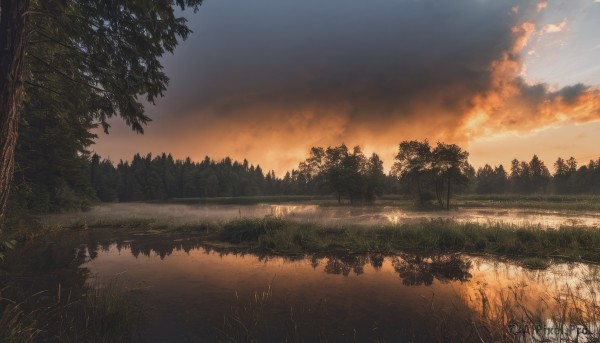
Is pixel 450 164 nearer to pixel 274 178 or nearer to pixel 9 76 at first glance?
pixel 9 76

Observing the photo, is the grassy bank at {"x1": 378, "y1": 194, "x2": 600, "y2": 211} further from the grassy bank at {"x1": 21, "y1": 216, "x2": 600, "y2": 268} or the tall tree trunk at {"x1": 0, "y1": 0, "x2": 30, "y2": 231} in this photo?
the tall tree trunk at {"x1": 0, "y1": 0, "x2": 30, "y2": 231}

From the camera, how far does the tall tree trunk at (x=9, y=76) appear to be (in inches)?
179

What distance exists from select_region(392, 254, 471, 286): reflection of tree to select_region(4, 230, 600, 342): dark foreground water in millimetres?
38

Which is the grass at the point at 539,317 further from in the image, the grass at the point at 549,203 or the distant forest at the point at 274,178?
the grass at the point at 549,203

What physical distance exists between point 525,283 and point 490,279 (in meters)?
0.88

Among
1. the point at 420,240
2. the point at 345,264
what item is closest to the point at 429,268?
the point at 345,264

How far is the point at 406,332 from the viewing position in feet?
19.5

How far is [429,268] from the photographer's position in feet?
35.7

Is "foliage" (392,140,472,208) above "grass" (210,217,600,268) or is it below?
above

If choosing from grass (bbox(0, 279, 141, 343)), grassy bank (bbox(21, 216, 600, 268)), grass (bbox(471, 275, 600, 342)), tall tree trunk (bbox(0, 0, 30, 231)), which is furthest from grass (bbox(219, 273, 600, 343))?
grassy bank (bbox(21, 216, 600, 268))

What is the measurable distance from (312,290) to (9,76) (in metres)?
8.11

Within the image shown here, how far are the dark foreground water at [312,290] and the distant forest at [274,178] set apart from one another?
5.49 meters

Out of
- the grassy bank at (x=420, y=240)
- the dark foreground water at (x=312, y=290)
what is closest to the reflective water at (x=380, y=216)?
the grassy bank at (x=420, y=240)

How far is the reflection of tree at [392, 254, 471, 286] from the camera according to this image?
376 inches
